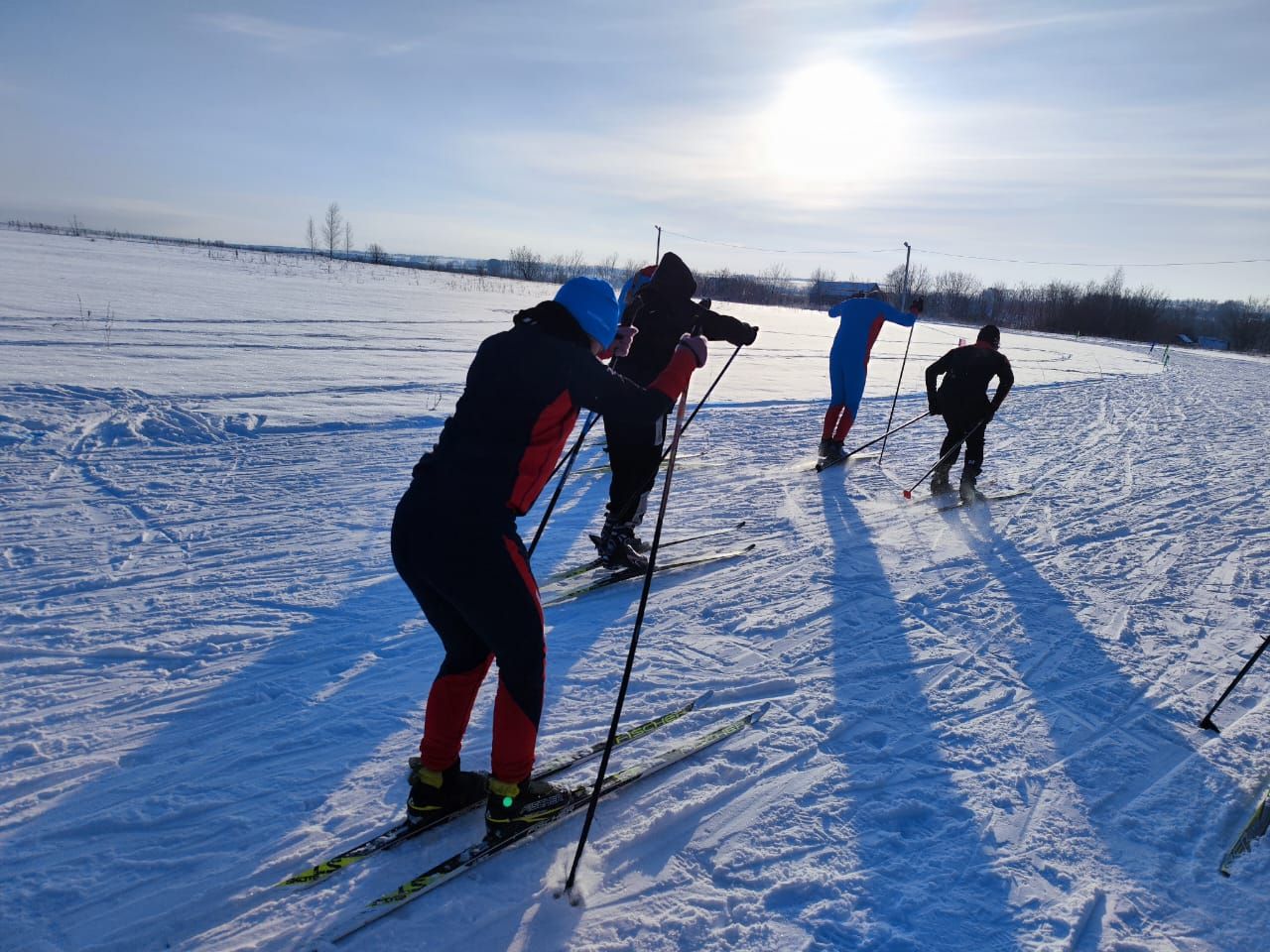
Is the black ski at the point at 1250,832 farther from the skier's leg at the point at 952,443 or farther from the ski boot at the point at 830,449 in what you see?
the ski boot at the point at 830,449

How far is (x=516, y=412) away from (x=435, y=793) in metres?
1.35

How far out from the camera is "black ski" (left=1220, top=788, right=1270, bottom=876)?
248 cm

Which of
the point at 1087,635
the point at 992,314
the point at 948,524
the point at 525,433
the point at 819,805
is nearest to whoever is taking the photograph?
the point at 525,433

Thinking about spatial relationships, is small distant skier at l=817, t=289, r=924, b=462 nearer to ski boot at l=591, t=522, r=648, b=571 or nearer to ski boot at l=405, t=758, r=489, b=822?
ski boot at l=591, t=522, r=648, b=571

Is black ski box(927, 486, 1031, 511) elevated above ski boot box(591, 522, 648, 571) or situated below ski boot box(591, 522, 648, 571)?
above

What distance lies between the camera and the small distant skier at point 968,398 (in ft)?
23.3

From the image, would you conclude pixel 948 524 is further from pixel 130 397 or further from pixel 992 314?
pixel 992 314

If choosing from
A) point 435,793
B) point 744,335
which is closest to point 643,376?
point 744,335

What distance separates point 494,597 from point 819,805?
1.51 m

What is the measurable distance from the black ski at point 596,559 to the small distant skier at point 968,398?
2.84 meters

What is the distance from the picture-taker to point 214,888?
2094 millimetres

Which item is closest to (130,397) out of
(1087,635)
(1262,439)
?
(1087,635)

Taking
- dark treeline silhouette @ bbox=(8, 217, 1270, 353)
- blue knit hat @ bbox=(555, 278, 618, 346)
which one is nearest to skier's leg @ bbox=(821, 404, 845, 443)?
blue knit hat @ bbox=(555, 278, 618, 346)

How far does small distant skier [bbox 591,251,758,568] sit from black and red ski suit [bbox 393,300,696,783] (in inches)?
96.2
